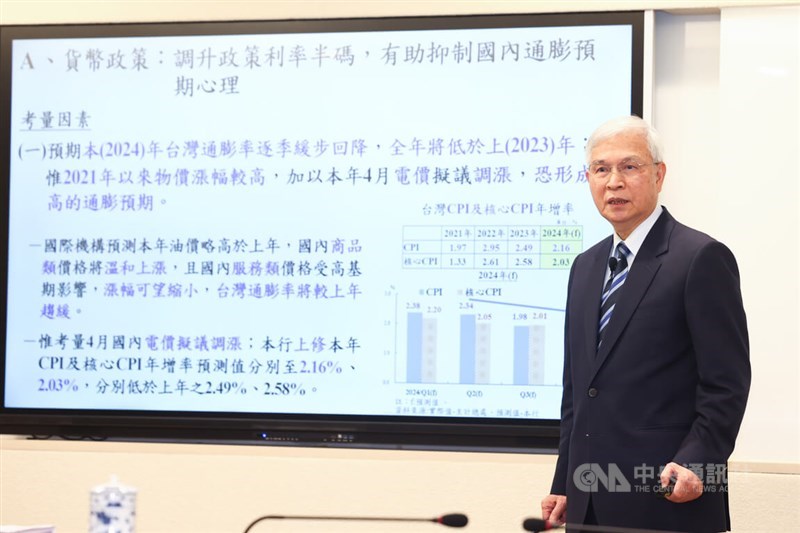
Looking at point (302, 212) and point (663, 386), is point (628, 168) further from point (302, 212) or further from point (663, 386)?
point (302, 212)

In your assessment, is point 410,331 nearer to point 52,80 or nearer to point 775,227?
point 775,227

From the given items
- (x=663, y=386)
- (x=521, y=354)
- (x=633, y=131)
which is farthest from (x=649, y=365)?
(x=521, y=354)

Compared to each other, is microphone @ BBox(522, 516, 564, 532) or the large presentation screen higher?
the large presentation screen

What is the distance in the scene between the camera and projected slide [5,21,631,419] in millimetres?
3471

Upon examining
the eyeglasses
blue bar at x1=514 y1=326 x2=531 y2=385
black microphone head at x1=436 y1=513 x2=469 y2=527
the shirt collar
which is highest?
the eyeglasses

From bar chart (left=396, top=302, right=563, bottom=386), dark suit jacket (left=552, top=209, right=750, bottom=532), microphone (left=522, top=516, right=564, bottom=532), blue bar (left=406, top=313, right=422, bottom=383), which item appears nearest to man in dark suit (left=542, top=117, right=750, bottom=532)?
dark suit jacket (left=552, top=209, right=750, bottom=532)

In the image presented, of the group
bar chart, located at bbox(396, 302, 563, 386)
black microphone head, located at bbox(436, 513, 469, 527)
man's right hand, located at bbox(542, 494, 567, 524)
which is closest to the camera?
black microphone head, located at bbox(436, 513, 469, 527)

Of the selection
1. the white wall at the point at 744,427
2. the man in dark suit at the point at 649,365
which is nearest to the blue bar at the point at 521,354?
the white wall at the point at 744,427

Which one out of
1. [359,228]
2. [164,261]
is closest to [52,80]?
[164,261]

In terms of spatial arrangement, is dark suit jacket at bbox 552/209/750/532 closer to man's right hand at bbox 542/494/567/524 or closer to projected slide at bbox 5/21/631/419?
man's right hand at bbox 542/494/567/524

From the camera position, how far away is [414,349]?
3512 mm

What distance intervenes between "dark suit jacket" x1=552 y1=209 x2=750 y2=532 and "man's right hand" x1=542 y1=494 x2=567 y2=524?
0.17ft

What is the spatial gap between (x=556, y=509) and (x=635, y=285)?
0.58 m

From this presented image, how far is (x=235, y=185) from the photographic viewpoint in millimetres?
3623
